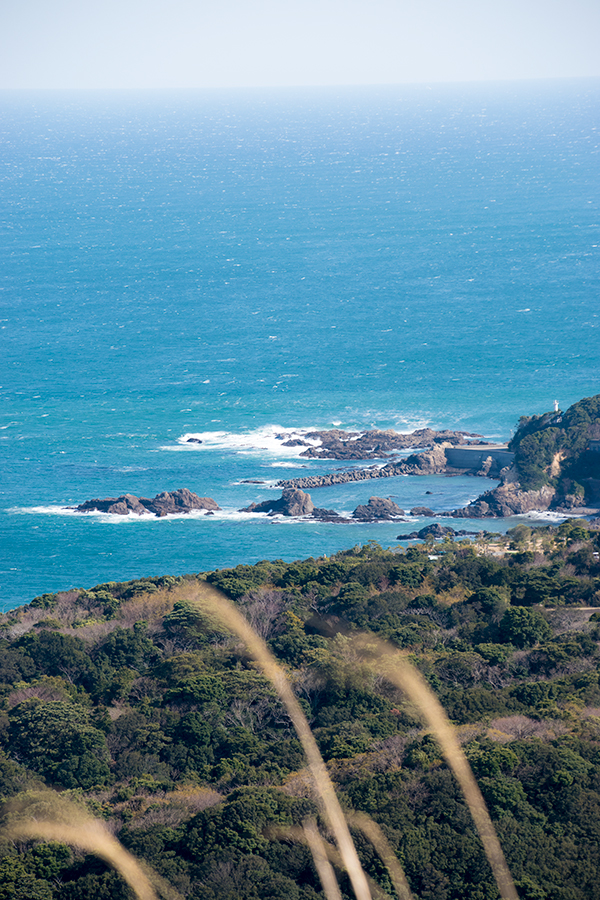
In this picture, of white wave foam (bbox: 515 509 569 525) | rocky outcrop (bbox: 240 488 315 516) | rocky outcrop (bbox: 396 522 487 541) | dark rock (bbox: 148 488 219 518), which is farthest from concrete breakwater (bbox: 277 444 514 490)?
rocky outcrop (bbox: 396 522 487 541)

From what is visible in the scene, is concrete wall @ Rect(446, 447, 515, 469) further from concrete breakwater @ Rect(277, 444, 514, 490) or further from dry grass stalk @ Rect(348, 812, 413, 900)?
dry grass stalk @ Rect(348, 812, 413, 900)

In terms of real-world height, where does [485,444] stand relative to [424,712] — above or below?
above

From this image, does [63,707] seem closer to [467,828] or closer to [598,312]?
[467,828]

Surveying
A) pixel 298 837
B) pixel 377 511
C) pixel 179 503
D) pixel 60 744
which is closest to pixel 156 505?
pixel 179 503

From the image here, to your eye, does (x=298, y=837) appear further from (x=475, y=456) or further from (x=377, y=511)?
(x=475, y=456)

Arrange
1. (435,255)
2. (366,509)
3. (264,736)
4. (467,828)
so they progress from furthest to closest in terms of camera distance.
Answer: (435,255)
(366,509)
(264,736)
(467,828)

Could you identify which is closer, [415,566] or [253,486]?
[415,566]

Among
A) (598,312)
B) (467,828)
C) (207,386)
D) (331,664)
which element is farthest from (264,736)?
(598,312)
